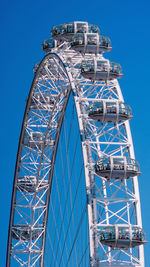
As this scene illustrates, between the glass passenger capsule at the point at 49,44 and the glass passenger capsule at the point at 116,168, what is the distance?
51.0 ft

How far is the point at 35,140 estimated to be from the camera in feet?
223

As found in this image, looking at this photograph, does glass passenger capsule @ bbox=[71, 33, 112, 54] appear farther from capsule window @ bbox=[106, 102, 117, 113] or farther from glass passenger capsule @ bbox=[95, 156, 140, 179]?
glass passenger capsule @ bbox=[95, 156, 140, 179]

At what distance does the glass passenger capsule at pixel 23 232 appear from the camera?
6906 centimetres

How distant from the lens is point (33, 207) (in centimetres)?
6831

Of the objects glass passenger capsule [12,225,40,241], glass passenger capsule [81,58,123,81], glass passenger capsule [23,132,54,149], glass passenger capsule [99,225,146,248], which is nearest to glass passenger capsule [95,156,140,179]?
glass passenger capsule [99,225,146,248]

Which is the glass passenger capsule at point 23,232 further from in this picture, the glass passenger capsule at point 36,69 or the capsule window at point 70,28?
the capsule window at point 70,28

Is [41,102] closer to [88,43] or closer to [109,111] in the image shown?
[88,43]

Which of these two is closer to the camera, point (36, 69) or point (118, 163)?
point (118, 163)

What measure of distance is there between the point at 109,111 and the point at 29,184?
20.7 metres

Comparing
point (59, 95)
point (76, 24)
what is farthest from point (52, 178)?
point (76, 24)

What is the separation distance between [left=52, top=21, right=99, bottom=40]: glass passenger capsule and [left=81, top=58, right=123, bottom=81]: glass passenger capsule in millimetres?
5419

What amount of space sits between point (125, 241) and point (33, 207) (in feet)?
78.5

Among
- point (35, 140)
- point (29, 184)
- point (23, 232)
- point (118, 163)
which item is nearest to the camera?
point (118, 163)

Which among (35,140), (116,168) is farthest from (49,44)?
(116,168)
